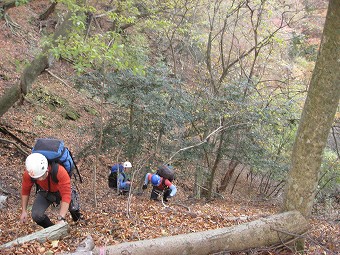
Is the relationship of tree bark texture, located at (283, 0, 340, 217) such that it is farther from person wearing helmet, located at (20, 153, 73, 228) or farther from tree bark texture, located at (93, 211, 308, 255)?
person wearing helmet, located at (20, 153, 73, 228)

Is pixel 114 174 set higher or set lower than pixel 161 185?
lower

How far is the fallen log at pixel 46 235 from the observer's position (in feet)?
13.4

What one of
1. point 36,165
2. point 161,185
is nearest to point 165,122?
point 161,185

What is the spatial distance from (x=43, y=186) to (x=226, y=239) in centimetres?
260

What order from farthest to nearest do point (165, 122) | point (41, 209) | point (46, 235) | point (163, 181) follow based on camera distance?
point (165, 122) → point (163, 181) → point (41, 209) → point (46, 235)

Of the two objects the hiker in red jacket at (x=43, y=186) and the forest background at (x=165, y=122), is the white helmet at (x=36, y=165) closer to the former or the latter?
the hiker in red jacket at (x=43, y=186)

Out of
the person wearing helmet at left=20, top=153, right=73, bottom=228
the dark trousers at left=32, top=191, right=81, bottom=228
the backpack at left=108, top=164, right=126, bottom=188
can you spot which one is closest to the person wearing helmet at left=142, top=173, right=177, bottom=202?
the backpack at left=108, top=164, right=126, bottom=188

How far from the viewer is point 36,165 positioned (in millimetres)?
4246

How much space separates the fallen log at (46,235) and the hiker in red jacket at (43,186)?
4.5 inches

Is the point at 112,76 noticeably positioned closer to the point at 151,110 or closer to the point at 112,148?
the point at 151,110

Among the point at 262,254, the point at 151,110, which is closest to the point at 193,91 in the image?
the point at 151,110

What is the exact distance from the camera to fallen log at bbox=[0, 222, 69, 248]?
4078 mm

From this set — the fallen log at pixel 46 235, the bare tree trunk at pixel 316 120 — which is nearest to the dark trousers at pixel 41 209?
the fallen log at pixel 46 235

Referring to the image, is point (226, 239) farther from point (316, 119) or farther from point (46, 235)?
point (46, 235)
